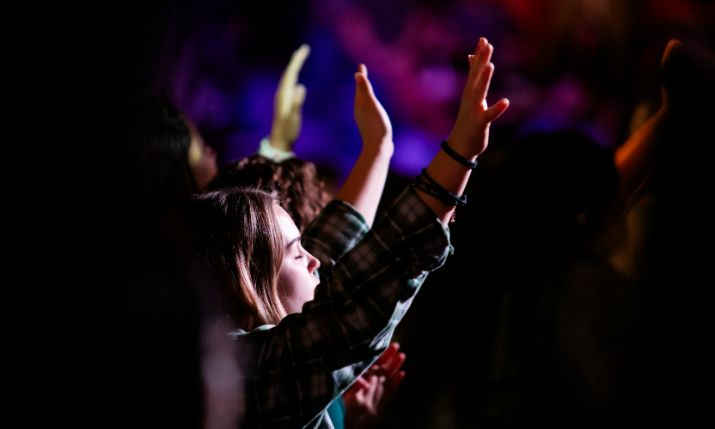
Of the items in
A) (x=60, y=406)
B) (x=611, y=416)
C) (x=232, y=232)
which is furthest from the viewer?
(x=611, y=416)

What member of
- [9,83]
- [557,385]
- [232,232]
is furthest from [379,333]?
[557,385]

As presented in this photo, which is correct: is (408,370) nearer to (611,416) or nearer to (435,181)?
(611,416)

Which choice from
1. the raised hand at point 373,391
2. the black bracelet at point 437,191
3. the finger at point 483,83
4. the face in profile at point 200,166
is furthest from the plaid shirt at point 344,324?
the face in profile at point 200,166

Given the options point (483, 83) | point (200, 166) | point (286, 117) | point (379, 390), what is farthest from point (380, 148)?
point (286, 117)

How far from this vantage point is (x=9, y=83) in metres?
0.52

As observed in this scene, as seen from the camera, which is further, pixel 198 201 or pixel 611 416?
pixel 611 416

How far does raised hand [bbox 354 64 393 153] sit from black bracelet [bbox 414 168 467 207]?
0.83 ft

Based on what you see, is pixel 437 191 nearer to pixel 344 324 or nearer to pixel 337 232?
pixel 344 324

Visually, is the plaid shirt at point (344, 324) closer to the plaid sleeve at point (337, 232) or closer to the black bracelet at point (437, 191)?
the black bracelet at point (437, 191)

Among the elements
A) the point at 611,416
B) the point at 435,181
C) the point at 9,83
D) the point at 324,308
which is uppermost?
the point at 9,83

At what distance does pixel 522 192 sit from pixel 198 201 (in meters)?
0.80

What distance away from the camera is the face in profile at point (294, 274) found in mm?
917

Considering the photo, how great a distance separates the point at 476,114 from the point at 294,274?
15.2 inches

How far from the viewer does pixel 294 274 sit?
920 mm
